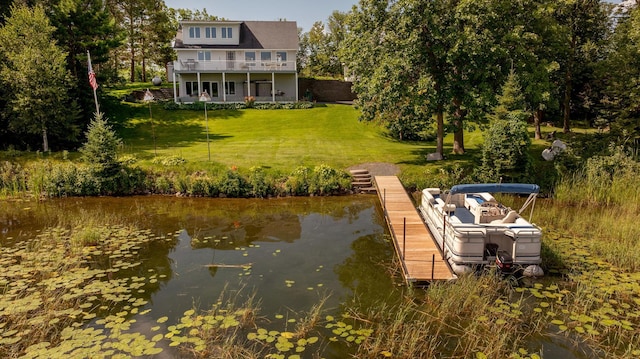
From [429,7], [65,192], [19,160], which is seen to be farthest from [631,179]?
[19,160]

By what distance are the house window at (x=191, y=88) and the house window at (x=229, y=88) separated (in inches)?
125

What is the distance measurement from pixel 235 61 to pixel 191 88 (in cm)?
613

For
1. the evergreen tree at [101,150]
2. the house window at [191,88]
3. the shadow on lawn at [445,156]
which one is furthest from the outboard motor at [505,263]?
the house window at [191,88]

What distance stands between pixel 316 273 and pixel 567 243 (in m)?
8.62

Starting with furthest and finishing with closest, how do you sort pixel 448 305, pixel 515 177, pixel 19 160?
pixel 19 160 → pixel 515 177 → pixel 448 305

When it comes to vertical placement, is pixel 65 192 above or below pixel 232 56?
below

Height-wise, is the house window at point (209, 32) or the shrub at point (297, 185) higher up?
the house window at point (209, 32)

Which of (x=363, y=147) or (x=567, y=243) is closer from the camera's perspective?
(x=567, y=243)

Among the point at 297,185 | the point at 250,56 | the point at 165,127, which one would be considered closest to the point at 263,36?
the point at 250,56

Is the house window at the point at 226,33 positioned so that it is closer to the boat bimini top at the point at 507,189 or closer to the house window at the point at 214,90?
the house window at the point at 214,90

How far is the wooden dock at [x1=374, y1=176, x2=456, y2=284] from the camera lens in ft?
36.7

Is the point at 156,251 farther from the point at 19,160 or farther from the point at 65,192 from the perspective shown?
the point at 19,160

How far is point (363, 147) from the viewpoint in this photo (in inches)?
1113

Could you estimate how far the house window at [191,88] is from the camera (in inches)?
1786
